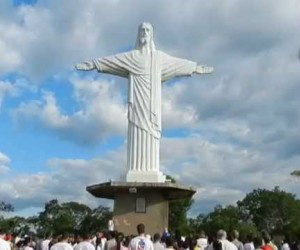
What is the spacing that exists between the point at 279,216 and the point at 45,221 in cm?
3689

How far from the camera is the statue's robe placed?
34.2 metres

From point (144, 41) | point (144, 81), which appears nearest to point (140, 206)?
point (144, 81)

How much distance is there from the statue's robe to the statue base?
0.50 metres

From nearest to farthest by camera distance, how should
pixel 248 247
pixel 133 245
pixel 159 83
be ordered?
pixel 133 245
pixel 248 247
pixel 159 83

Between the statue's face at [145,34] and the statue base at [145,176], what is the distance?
7.34m

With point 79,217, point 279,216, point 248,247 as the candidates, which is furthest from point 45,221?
point 248,247

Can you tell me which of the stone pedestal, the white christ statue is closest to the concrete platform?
the stone pedestal

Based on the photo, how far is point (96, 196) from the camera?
36.6 m

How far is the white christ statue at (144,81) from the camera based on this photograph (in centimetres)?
3425

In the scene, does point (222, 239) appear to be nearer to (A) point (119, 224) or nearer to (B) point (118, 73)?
(A) point (119, 224)

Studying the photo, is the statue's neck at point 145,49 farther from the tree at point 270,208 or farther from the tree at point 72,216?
the tree at point 270,208

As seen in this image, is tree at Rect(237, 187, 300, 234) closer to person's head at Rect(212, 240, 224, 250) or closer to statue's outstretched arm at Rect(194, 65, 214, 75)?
statue's outstretched arm at Rect(194, 65, 214, 75)

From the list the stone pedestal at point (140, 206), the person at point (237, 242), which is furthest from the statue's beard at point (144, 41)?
the person at point (237, 242)

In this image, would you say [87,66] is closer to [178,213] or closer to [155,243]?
[155,243]
